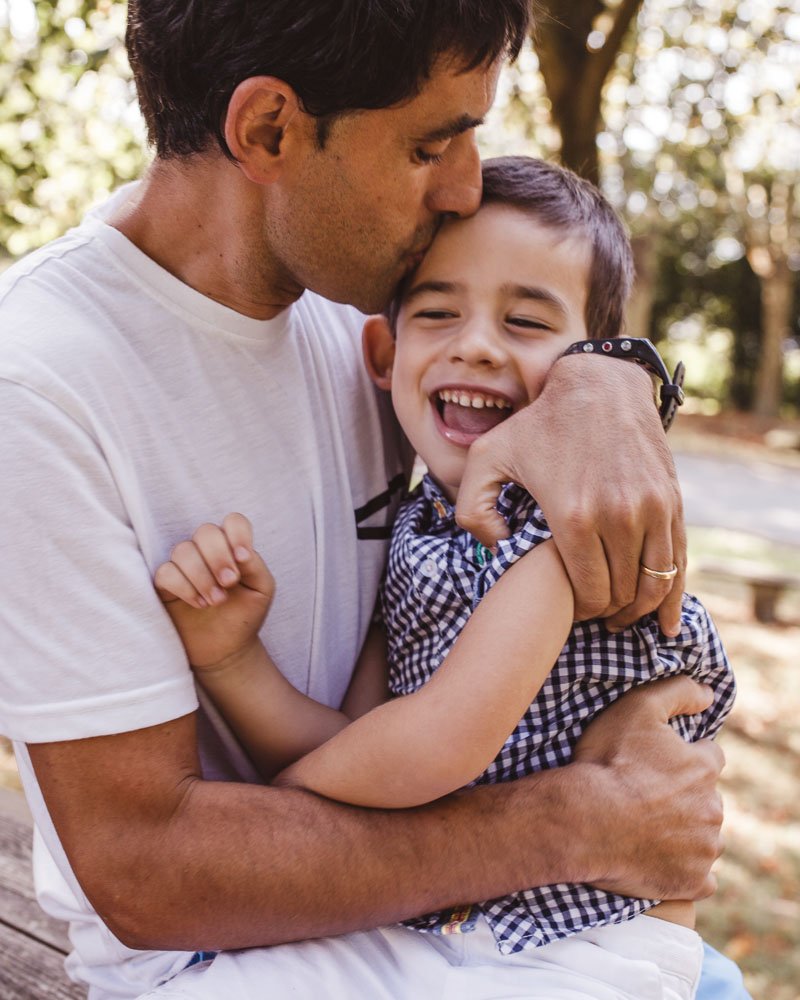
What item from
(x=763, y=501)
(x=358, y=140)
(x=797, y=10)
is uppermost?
(x=797, y=10)

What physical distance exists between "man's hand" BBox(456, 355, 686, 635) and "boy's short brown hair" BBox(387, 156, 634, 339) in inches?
11.7

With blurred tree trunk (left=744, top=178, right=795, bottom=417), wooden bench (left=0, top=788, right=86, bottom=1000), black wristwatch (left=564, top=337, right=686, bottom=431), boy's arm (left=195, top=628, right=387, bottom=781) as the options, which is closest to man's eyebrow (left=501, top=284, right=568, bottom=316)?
black wristwatch (left=564, top=337, right=686, bottom=431)

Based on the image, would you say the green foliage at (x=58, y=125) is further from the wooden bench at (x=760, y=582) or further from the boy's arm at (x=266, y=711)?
the wooden bench at (x=760, y=582)

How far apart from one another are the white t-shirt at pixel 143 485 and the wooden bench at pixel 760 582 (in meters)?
5.71

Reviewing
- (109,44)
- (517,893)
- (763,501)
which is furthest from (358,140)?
(763,501)

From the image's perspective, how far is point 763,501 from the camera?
41.9 ft

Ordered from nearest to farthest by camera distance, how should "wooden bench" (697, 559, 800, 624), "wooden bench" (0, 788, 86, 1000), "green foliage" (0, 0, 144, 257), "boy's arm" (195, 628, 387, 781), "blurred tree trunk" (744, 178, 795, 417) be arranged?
"boy's arm" (195, 628, 387, 781), "wooden bench" (0, 788, 86, 1000), "green foliage" (0, 0, 144, 257), "wooden bench" (697, 559, 800, 624), "blurred tree trunk" (744, 178, 795, 417)

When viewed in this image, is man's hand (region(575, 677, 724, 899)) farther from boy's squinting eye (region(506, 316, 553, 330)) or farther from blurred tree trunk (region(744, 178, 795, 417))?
blurred tree trunk (region(744, 178, 795, 417))

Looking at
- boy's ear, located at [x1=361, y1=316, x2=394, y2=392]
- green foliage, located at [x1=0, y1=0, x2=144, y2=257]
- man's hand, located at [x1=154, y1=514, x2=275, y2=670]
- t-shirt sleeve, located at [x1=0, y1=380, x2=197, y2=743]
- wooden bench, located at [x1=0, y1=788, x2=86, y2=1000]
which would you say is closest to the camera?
t-shirt sleeve, located at [x1=0, y1=380, x2=197, y2=743]

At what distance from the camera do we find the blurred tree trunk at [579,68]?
4352 millimetres

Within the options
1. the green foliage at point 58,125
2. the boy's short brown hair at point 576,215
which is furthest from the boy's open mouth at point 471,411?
the green foliage at point 58,125

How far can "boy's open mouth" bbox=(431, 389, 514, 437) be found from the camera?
2.01 meters

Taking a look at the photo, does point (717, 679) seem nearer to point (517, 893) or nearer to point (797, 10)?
point (517, 893)

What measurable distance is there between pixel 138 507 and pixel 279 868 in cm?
62
